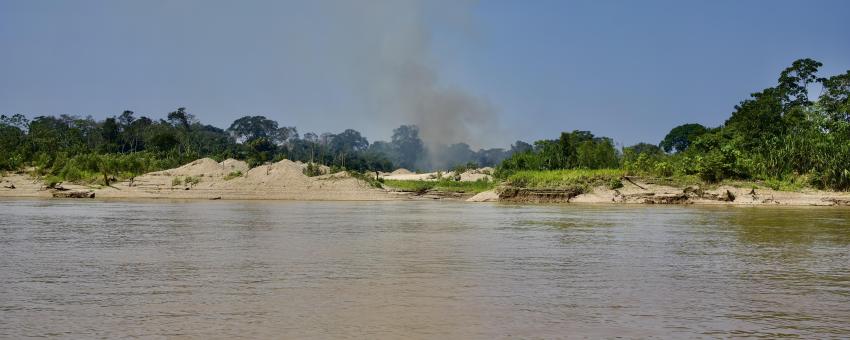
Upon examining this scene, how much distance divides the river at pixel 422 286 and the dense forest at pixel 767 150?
106ft

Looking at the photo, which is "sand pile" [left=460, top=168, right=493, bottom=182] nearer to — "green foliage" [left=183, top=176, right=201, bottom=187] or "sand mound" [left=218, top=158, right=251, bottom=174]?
"sand mound" [left=218, top=158, right=251, bottom=174]

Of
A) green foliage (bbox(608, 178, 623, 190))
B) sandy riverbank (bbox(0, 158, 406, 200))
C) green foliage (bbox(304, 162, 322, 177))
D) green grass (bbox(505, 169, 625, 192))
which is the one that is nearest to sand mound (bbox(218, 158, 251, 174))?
sandy riverbank (bbox(0, 158, 406, 200))

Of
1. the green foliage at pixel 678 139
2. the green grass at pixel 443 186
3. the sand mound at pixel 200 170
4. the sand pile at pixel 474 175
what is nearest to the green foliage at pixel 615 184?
the green grass at pixel 443 186

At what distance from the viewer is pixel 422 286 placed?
33.7 ft

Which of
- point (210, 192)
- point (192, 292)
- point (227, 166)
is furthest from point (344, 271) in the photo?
point (227, 166)

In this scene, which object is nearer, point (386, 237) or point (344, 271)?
point (344, 271)

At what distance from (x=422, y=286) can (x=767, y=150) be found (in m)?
50.3

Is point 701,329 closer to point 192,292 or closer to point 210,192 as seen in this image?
point 192,292

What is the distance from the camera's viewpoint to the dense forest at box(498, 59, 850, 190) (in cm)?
4784

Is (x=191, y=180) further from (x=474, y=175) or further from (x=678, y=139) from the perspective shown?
(x=678, y=139)

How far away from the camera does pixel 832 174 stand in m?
45.8

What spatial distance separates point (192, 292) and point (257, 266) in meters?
A: 3.01

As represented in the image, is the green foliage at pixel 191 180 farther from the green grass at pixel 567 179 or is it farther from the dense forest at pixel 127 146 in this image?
the green grass at pixel 567 179

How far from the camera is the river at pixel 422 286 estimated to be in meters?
7.52
